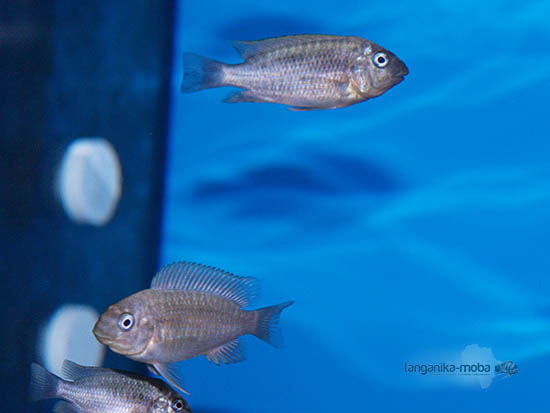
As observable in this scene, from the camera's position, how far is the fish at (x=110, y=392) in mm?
1586

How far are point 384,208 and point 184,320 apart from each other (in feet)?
4.82

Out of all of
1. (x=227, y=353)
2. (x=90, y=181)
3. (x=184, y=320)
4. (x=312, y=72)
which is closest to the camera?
(x=312, y=72)

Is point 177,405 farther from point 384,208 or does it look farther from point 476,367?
point 476,367

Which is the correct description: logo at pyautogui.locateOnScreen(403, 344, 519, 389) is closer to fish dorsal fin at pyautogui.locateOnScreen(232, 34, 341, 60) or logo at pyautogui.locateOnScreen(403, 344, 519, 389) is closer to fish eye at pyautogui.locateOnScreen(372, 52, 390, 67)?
fish eye at pyautogui.locateOnScreen(372, 52, 390, 67)

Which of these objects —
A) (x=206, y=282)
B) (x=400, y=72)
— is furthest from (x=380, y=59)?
(x=206, y=282)

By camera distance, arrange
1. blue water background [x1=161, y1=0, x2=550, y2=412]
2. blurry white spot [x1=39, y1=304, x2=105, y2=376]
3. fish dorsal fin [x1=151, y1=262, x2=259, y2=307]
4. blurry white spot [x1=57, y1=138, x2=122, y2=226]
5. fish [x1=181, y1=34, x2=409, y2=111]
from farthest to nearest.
A: 1. blue water background [x1=161, y1=0, x2=550, y2=412]
2. blurry white spot [x1=57, y1=138, x2=122, y2=226]
3. blurry white spot [x1=39, y1=304, x2=105, y2=376]
4. fish dorsal fin [x1=151, y1=262, x2=259, y2=307]
5. fish [x1=181, y1=34, x2=409, y2=111]

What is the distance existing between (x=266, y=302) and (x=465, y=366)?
1.01 meters

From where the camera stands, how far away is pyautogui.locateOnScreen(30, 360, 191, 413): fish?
1.59 metres

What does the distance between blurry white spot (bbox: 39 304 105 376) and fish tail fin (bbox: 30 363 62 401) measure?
0.34m

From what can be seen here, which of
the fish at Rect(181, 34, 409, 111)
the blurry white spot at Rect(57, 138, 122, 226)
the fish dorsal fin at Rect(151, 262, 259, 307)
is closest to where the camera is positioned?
the fish at Rect(181, 34, 409, 111)

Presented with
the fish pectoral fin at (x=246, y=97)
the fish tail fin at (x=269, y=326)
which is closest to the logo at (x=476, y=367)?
the fish tail fin at (x=269, y=326)

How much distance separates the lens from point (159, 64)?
9.10 ft

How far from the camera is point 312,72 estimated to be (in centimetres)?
139

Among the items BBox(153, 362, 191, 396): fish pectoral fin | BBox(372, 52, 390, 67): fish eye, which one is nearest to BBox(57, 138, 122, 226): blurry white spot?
BBox(153, 362, 191, 396): fish pectoral fin
